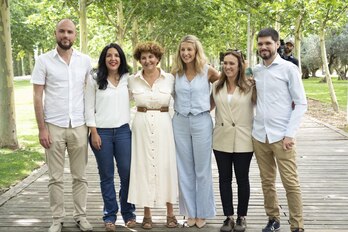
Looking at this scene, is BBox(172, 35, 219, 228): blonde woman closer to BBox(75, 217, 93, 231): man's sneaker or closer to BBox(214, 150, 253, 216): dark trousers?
BBox(214, 150, 253, 216): dark trousers

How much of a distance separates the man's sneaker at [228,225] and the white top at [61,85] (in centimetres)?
195

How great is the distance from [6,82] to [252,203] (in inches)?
236

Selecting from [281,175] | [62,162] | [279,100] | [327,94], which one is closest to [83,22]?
[62,162]

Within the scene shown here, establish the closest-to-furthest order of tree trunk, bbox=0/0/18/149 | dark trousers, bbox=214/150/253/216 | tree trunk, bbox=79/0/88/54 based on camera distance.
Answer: dark trousers, bbox=214/150/253/216
tree trunk, bbox=0/0/18/149
tree trunk, bbox=79/0/88/54

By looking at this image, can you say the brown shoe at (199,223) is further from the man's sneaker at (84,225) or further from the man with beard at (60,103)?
the man with beard at (60,103)

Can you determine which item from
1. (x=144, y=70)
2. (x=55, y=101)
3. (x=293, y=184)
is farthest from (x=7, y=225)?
(x=293, y=184)

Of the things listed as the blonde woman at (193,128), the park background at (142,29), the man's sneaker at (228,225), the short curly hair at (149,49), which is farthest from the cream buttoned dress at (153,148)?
the park background at (142,29)

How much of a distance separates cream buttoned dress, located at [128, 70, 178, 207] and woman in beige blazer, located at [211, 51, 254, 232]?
0.52 metres

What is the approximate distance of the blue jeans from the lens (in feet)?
16.2

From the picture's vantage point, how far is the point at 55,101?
474 centimetres

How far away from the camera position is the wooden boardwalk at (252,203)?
5.34 m

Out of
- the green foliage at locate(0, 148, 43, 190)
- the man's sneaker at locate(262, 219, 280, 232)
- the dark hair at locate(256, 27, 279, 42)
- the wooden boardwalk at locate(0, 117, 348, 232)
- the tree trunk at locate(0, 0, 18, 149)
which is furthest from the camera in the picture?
the tree trunk at locate(0, 0, 18, 149)

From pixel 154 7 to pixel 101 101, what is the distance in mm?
16684

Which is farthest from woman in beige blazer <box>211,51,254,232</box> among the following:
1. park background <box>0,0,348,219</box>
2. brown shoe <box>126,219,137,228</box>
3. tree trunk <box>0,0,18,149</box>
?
tree trunk <box>0,0,18,149</box>
